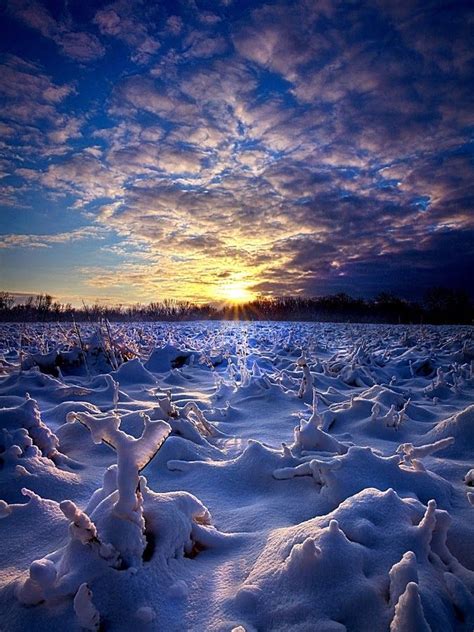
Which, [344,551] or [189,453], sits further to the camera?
[189,453]

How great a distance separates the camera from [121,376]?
200 inches

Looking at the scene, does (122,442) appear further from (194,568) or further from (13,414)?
(13,414)

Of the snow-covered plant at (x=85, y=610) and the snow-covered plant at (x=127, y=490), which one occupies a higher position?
the snow-covered plant at (x=127, y=490)

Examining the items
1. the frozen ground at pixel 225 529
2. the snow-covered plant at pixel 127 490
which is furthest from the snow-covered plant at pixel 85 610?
the snow-covered plant at pixel 127 490

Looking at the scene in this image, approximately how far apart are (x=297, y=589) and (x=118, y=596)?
1.79 feet

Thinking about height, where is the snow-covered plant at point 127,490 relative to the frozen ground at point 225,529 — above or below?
above

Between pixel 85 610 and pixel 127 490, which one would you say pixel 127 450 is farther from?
pixel 85 610

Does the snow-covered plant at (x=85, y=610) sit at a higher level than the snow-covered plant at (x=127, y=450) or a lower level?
lower

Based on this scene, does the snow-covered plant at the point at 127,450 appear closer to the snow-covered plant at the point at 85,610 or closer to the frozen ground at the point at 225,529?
the frozen ground at the point at 225,529

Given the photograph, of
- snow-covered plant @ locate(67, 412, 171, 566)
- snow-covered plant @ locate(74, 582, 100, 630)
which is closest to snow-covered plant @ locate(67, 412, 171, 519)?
snow-covered plant @ locate(67, 412, 171, 566)

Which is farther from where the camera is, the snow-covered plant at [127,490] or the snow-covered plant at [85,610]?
the snow-covered plant at [127,490]

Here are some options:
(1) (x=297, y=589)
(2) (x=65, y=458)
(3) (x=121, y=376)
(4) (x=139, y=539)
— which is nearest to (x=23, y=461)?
(2) (x=65, y=458)

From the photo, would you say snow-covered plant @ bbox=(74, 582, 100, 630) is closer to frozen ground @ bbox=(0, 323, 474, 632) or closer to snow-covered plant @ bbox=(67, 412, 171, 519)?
frozen ground @ bbox=(0, 323, 474, 632)

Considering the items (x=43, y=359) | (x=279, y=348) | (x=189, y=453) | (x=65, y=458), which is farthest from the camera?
(x=279, y=348)
